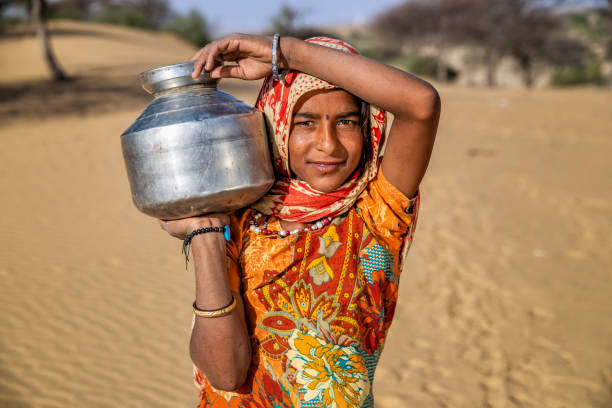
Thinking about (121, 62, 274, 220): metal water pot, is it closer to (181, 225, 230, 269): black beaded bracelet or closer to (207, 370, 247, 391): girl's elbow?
(181, 225, 230, 269): black beaded bracelet

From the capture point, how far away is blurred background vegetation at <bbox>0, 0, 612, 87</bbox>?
29.6 m

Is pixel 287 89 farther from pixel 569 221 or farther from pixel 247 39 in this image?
pixel 569 221

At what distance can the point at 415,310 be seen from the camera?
214 inches

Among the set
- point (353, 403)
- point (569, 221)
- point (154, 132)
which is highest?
point (154, 132)

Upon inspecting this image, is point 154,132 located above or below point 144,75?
below

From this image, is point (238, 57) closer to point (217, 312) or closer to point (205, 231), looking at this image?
point (205, 231)

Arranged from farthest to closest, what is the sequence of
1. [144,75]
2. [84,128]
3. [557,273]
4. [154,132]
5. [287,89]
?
[84,128] < [557,273] < [287,89] < [144,75] < [154,132]

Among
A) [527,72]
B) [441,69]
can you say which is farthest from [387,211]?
[527,72]

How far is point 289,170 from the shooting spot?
5.17ft

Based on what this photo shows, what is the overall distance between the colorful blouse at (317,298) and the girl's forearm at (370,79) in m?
0.27

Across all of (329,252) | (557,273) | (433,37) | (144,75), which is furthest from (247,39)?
(433,37)

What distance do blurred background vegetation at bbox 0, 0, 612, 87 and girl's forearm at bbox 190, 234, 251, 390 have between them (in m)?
26.1

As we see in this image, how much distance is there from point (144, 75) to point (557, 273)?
6.05 m

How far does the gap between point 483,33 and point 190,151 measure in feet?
116
